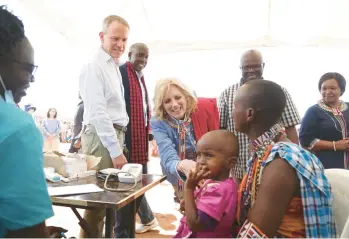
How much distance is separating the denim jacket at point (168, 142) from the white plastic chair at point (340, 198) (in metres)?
0.82

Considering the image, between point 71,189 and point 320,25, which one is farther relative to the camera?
point 320,25

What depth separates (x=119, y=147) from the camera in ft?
7.29

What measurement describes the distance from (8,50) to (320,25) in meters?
5.32

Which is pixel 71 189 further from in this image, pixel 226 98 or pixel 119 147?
pixel 226 98

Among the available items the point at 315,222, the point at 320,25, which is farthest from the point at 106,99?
the point at 320,25

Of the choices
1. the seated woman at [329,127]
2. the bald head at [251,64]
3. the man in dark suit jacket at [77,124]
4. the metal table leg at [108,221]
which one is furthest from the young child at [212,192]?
the man in dark suit jacket at [77,124]

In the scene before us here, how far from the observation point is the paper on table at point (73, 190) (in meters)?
1.49

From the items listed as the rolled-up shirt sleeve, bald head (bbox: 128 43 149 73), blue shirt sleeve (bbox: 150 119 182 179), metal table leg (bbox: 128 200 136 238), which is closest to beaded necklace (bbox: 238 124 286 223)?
blue shirt sleeve (bbox: 150 119 182 179)

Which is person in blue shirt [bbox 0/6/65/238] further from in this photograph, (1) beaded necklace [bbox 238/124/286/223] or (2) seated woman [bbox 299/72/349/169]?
(2) seated woman [bbox 299/72/349/169]

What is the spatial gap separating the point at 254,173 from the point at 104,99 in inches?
58.8

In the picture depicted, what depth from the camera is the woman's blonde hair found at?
6.20ft

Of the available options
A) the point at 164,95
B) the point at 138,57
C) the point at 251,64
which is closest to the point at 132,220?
the point at 164,95

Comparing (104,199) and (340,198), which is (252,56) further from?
(104,199)

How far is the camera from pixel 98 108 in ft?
7.28
